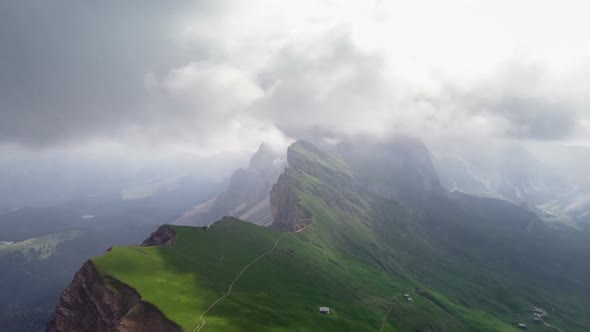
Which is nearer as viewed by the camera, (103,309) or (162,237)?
(103,309)

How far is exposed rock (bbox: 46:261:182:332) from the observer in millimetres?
102938

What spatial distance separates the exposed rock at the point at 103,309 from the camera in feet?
338

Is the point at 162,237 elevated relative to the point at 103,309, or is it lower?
elevated

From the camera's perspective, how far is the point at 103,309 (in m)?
113

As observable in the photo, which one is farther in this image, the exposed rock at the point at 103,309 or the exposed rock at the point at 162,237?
the exposed rock at the point at 162,237

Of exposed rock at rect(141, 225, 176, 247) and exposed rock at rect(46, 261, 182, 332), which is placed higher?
exposed rock at rect(141, 225, 176, 247)

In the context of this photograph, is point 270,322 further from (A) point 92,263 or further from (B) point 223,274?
(A) point 92,263

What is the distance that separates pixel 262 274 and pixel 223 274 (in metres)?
25.6

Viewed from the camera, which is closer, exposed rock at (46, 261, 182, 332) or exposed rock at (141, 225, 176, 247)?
exposed rock at (46, 261, 182, 332)

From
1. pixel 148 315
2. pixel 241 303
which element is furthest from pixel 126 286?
pixel 241 303

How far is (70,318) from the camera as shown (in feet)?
401

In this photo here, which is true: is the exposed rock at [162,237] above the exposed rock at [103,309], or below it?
above

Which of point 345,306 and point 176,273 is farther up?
point 176,273

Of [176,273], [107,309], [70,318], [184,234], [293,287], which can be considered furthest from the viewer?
[184,234]
